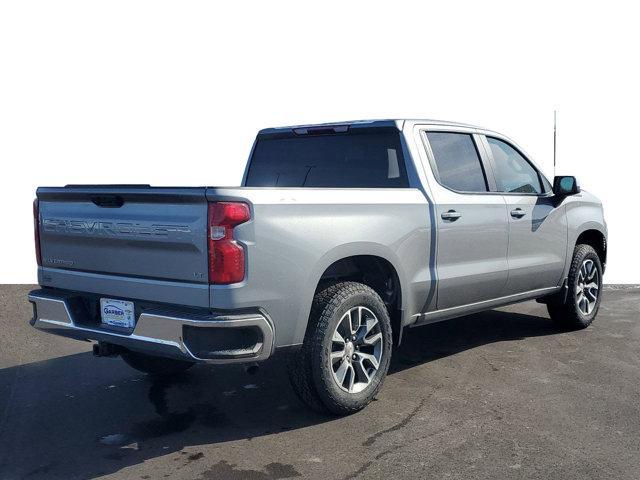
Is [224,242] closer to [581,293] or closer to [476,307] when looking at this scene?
[476,307]

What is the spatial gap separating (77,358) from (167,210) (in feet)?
9.75

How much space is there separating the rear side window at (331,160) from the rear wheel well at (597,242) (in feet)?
9.98

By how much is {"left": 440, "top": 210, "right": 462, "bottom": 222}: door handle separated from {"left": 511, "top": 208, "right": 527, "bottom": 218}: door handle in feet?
2.69

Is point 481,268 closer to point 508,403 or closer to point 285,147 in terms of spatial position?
point 508,403

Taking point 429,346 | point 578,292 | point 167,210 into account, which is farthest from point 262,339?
point 578,292

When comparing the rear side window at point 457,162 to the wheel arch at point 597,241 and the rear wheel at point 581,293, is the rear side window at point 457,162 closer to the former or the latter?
the rear wheel at point 581,293

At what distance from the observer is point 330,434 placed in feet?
14.2

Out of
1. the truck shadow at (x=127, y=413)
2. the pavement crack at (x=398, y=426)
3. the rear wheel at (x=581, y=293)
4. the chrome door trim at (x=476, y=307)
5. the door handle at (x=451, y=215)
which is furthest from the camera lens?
the rear wheel at (x=581, y=293)

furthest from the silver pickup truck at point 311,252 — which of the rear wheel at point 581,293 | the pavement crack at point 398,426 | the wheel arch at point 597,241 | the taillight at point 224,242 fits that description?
the wheel arch at point 597,241

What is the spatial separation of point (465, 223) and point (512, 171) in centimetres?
112

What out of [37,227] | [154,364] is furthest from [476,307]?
[37,227]

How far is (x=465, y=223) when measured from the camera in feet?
18.0

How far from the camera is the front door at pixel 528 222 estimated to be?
609 centimetres

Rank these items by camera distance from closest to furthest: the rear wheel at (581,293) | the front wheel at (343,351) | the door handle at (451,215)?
the front wheel at (343,351)
the door handle at (451,215)
the rear wheel at (581,293)
